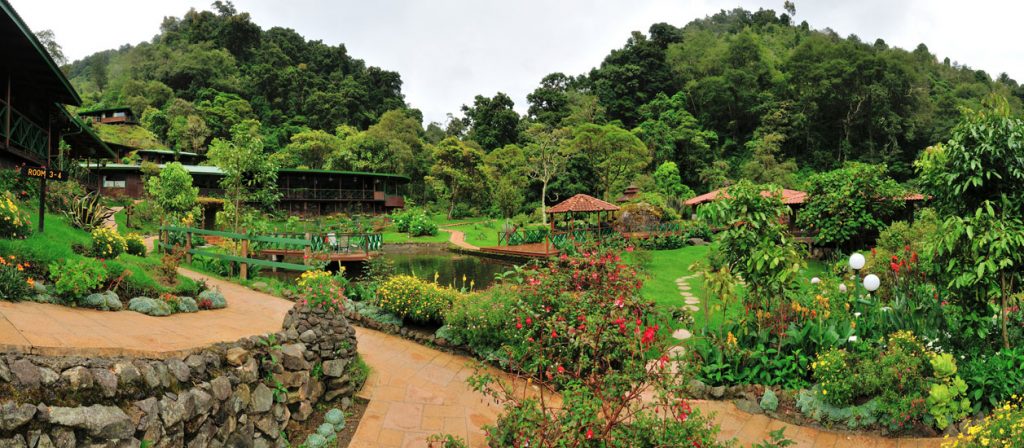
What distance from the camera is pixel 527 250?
21594 mm

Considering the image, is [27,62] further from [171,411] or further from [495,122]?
[495,122]

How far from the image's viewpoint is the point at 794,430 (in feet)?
16.2

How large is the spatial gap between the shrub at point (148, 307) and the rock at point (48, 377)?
10.7 ft

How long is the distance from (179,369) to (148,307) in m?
2.80

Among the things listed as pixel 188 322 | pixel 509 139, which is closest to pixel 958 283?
pixel 188 322

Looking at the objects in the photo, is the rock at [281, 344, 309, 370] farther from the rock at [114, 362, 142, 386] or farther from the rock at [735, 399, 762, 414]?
the rock at [735, 399, 762, 414]

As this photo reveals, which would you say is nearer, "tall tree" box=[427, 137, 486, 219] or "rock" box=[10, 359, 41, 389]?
"rock" box=[10, 359, 41, 389]

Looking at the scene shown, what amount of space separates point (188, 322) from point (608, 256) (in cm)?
510

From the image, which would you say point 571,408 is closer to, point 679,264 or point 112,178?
point 679,264

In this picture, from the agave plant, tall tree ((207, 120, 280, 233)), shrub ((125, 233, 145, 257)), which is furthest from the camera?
tall tree ((207, 120, 280, 233))

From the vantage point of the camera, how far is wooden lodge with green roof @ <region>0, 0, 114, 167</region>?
7629mm

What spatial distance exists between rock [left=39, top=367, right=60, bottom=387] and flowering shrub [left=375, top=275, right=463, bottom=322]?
506 cm

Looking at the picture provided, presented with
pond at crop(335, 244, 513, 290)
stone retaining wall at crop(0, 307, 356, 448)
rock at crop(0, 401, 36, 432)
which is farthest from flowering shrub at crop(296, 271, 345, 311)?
pond at crop(335, 244, 513, 290)

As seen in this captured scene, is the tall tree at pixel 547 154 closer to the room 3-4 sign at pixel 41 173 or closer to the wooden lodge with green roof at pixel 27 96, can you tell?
the wooden lodge with green roof at pixel 27 96
